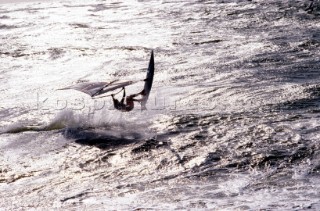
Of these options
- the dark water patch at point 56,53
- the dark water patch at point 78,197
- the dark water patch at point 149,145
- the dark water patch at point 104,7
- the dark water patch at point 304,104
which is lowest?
the dark water patch at point 104,7

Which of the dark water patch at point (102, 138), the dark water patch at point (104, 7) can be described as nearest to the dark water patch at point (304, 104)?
the dark water patch at point (102, 138)

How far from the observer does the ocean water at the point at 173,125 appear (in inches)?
683

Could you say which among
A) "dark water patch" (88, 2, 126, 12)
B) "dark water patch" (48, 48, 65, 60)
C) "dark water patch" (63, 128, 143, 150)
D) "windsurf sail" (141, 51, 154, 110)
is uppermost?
"windsurf sail" (141, 51, 154, 110)

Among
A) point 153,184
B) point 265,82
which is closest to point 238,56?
point 265,82

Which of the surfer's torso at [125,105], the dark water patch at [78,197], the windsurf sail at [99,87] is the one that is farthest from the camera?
the surfer's torso at [125,105]

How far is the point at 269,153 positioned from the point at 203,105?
7.17 meters

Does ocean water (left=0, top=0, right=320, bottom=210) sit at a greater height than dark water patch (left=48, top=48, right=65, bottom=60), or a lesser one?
greater

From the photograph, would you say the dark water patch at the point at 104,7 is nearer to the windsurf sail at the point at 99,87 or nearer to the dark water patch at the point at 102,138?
the windsurf sail at the point at 99,87

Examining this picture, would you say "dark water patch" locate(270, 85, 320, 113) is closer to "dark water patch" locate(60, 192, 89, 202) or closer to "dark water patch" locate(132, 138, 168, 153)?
"dark water patch" locate(132, 138, 168, 153)

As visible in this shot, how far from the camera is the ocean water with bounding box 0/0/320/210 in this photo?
17359 millimetres

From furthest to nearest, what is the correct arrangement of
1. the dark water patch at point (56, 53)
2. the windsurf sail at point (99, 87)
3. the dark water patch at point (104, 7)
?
the dark water patch at point (104, 7) < the dark water patch at point (56, 53) < the windsurf sail at point (99, 87)

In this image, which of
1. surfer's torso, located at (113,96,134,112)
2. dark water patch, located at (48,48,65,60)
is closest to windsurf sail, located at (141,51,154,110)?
surfer's torso, located at (113,96,134,112)

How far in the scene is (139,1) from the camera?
3413 inches

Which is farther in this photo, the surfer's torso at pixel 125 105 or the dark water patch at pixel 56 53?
the dark water patch at pixel 56 53
